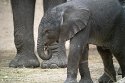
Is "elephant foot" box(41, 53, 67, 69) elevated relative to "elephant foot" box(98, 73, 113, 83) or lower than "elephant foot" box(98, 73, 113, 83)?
lower

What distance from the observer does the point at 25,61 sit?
5.35m

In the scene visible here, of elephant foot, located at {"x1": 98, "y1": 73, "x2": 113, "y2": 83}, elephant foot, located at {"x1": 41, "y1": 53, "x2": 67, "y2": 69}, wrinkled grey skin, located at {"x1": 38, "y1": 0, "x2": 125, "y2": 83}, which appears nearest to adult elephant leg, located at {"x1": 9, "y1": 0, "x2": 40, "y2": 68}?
elephant foot, located at {"x1": 41, "y1": 53, "x2": 67, "y2": 69}

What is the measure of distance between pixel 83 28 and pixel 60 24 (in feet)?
0.51

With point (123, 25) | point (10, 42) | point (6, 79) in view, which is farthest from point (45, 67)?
point (10, 42)

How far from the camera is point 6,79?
14.7ft

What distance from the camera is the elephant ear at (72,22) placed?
3629 millimetres

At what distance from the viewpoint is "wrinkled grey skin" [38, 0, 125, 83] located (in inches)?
143

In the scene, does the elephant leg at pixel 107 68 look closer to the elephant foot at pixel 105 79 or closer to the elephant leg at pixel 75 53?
the elephant foot at pixel 105 79

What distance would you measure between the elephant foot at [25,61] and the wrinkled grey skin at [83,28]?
4.90 ft

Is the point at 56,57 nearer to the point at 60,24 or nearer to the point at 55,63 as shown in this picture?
the point at 55,63

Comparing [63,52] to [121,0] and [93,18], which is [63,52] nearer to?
[121,0]

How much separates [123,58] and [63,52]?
1.51 m

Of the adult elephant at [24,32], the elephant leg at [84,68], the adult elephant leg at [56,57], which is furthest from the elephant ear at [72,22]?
the adult elephant at [24,32]

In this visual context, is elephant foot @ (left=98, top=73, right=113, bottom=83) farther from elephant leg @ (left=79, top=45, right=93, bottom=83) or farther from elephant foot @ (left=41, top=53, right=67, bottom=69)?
elephant foot @ (left=41, top=53, right=67, bottom=69)
